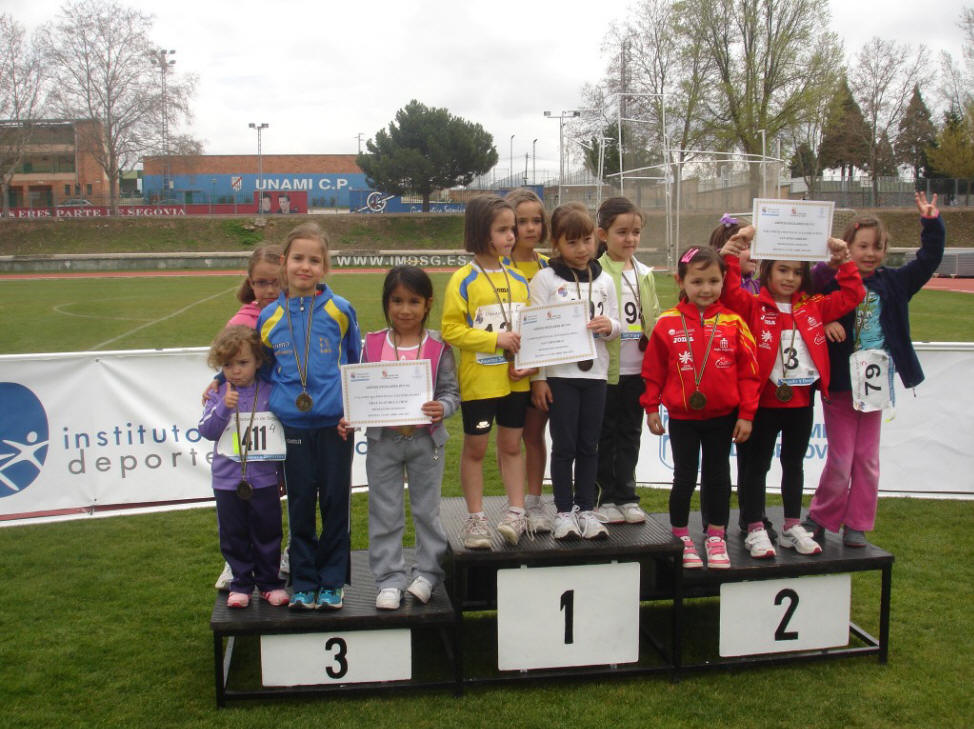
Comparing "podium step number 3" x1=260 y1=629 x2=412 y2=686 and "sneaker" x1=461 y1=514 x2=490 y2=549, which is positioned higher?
"sneaker" x1=461 y1=514 x2=490 y2=549

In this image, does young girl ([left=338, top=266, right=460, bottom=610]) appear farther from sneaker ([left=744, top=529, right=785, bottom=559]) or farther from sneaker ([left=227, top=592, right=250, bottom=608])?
sneaker ([left=744, top=529, right=785, bottom=559])

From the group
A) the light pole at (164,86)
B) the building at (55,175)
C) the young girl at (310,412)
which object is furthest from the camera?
the building at (55,175)

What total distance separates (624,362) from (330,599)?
6.29ft

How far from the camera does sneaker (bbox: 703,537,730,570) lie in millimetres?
4004

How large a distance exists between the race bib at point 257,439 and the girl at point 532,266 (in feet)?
3.92

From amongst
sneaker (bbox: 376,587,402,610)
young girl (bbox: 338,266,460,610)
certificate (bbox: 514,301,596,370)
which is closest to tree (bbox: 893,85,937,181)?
certificate (bbox: 514,301,596,370)

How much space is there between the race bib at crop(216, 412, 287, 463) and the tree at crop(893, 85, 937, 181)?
2245 inches

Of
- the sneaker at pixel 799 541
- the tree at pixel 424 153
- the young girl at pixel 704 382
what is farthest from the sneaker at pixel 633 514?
the tree at pixel 424 153

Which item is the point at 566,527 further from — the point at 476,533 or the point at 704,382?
the point at 704,382

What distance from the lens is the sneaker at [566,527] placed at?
398 centimetres

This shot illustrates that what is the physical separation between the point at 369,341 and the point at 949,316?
54.8 feet

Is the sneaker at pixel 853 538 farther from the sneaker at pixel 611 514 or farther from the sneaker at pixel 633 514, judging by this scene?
the sneaker at pixel 611 514

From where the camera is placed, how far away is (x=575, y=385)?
13.3 ft

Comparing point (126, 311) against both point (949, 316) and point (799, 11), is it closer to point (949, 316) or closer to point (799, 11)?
point (949, 316)
